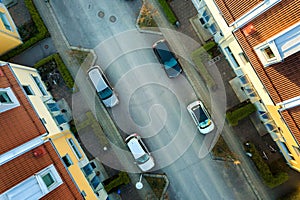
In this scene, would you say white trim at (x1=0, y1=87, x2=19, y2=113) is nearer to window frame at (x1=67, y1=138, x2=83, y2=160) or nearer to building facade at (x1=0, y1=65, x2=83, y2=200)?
building facade at (x1=0, y1=65, x2=83, y2=200)

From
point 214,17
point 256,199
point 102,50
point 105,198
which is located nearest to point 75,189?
point 105,198

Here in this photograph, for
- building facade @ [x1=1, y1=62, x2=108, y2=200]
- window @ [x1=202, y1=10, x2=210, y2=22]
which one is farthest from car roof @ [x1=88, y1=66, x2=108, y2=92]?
window @ [x1=202, y1=10, x2=210, y2=22]

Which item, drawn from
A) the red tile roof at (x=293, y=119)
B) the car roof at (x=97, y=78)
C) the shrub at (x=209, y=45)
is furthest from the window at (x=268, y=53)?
the car roof at (x=97, y=78)

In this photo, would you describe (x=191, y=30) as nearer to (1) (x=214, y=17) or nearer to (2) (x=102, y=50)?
(1) (x=214, y=17)

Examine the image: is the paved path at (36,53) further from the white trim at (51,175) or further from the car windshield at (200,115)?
the car windshield at (200,115)

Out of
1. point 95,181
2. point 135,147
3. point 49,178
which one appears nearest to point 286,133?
point 135,147

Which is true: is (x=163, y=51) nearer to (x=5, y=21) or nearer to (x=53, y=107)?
(x=53, y=107)
